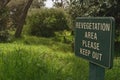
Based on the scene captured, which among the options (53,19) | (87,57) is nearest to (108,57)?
(87,57)

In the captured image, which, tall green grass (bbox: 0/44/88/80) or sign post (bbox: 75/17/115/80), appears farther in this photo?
tall green grass (bbox: 0/44/88/80)

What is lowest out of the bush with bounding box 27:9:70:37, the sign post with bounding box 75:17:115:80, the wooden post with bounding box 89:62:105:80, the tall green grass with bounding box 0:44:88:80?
the bush with bounding box 27:9:70:37

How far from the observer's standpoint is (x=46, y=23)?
2444cm

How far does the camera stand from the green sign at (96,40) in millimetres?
4093

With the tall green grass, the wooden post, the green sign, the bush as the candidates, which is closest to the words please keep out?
the green sign

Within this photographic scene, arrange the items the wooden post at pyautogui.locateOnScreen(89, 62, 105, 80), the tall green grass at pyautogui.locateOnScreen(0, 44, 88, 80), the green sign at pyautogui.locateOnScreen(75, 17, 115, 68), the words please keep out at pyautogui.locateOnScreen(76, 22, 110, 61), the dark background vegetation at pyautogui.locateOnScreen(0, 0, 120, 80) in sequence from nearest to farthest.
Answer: the green sign at pyautogui.locateOnScreen(75, 17, 115, 68) → the words please keep out at pyautogui.locateOnScreen(76, 22, 110, 61) → the wooden post at pyautogui.locateOnScreen(89, 62, 105, 80) → the tall green grass at pyautogui.locateOnScreen(0, 44, 88, 80) → the dark background vegetation at pyautogui.locateOnScreen(0, 0, 120, 80)

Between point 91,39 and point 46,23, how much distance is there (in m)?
20.0

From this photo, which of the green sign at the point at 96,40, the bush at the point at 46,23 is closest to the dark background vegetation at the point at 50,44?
the bush at the point at 46,23

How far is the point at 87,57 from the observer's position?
4.69m

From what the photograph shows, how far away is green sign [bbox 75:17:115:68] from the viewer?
4093mm

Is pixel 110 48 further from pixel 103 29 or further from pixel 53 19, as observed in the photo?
pixel 53 19

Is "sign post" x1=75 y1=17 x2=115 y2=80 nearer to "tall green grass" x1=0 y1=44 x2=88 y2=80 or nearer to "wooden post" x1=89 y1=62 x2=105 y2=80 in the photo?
"wooden post" x1=89 y1=62 x2=105 y2=80

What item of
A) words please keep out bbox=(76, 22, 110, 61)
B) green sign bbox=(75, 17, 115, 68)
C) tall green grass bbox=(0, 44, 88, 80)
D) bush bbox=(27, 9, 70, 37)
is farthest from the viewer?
bush bbox=(27, 9, 70, 37)

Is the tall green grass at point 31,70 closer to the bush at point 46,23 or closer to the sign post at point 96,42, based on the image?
the sign post at point 96,42
